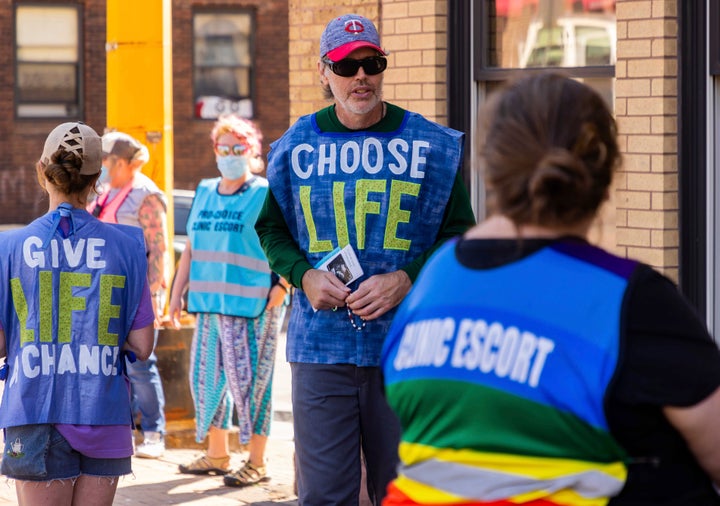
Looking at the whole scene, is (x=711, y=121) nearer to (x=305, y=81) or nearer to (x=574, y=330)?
(x=305, y=81)

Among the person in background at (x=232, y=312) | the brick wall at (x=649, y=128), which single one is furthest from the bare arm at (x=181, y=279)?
the brick wall at (x=649, y=128)

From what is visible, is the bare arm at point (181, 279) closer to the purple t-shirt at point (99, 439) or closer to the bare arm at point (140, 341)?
the bare arm at point (140, 341)

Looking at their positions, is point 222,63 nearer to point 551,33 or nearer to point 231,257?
point 231,257

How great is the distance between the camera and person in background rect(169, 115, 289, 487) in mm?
7926

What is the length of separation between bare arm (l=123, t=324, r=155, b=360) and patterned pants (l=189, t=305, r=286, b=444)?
3.25m

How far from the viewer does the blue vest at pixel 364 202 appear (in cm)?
462

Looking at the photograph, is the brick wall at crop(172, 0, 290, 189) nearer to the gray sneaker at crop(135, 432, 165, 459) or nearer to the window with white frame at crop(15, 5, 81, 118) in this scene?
the window with white frame at crop(15, 5, 81, 118)

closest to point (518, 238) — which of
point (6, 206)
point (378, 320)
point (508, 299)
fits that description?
point (508, 299)

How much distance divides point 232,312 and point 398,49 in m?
1.79

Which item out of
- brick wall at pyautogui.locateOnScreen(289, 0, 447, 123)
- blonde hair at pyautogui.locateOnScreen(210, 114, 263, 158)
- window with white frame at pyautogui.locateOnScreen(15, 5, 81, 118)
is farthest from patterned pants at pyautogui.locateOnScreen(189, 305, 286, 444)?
window with white frame at pyautogui.locateOnScreen(15, 5, 81, 118)

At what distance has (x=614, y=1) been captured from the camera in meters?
6.45

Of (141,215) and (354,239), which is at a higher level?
(141,215)

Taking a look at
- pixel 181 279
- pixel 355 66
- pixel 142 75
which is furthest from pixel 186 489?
pixel 355 66

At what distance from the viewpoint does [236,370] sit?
26.1 feet
